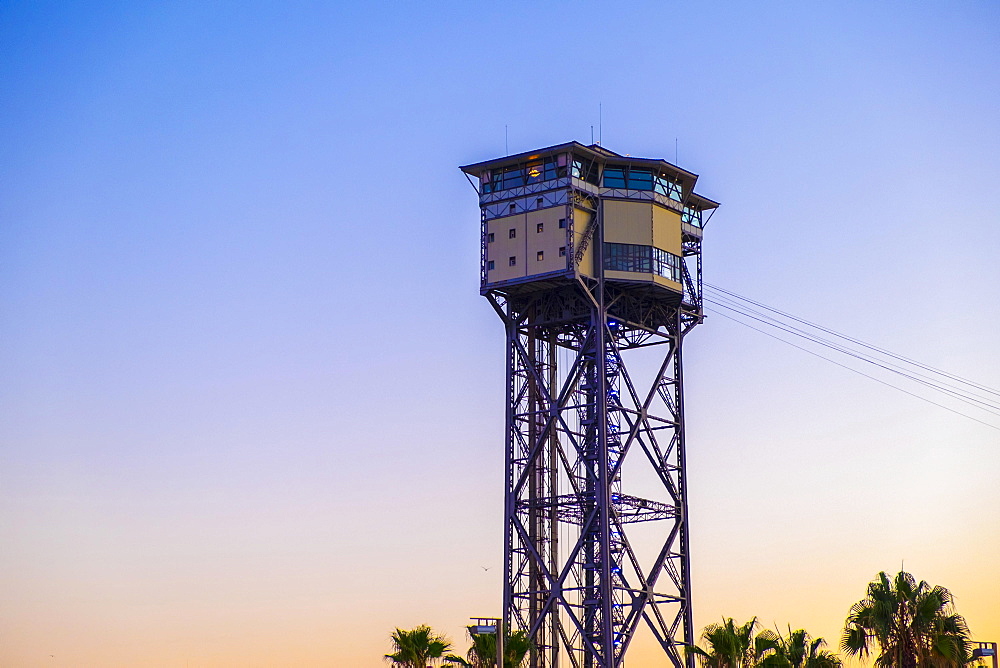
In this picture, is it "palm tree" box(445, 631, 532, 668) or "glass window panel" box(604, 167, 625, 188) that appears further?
"glass window panel" box(604, 167, 625, 188)

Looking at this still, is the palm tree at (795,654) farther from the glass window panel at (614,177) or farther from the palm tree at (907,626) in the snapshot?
the glass window panel at (614,177)

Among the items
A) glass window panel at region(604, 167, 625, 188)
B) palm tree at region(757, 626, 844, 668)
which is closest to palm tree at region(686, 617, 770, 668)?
palm tree at region(757, 626, 844, 668)

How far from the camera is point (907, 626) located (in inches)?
2581

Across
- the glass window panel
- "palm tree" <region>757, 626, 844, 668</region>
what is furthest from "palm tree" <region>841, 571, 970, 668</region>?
the glass window panel

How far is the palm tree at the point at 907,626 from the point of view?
64812 mm

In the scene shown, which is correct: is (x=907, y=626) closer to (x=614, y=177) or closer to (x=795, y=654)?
(x=795, y=654)

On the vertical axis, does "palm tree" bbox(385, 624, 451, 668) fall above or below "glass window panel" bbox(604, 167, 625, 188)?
below

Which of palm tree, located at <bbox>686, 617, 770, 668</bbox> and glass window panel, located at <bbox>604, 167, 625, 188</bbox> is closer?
palm tree, located at <bbox>686, 617, 770, 668</bbox>

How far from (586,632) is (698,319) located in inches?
782

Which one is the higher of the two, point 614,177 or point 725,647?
point 614,177

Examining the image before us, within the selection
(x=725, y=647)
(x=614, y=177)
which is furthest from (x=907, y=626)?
(x=614, y=177)

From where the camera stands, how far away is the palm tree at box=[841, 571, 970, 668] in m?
64.8

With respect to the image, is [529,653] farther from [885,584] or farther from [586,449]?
[885,584]

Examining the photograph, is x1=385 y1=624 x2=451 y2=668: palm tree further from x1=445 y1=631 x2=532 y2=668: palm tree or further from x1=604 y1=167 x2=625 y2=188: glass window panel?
x1=604 y1=167 x2=625 y2=188: glass window panel
